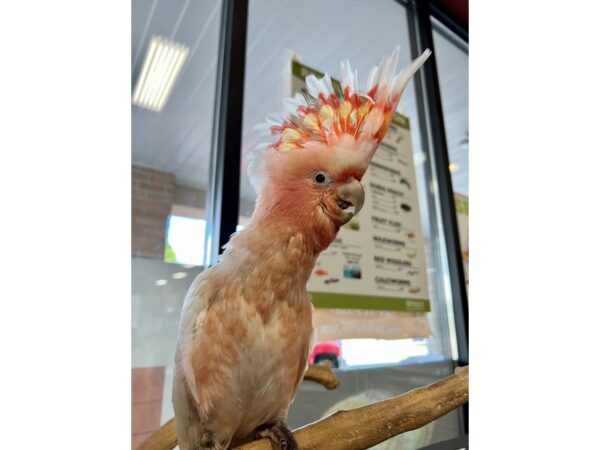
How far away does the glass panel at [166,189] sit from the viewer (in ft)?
3.13

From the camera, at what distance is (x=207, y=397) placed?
553mm

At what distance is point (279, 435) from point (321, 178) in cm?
39

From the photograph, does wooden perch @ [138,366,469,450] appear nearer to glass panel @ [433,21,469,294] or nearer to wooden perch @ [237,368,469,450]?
wooden perch @ [237,368,469,450]

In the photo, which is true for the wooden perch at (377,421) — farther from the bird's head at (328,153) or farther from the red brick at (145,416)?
the red brick at (145,416)

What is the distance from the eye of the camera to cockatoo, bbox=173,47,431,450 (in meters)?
0.56

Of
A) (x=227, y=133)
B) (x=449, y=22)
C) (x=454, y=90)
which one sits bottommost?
(x=227, y=133)

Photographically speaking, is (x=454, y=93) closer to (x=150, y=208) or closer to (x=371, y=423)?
(x=150, y=208)

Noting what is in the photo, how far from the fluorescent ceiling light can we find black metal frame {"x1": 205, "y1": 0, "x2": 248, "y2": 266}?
188 mm

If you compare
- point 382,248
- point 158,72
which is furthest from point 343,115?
point 158,72

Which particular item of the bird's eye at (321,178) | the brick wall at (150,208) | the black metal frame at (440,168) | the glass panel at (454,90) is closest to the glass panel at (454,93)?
the glass panel at (454,90)

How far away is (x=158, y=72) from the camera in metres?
1.32
